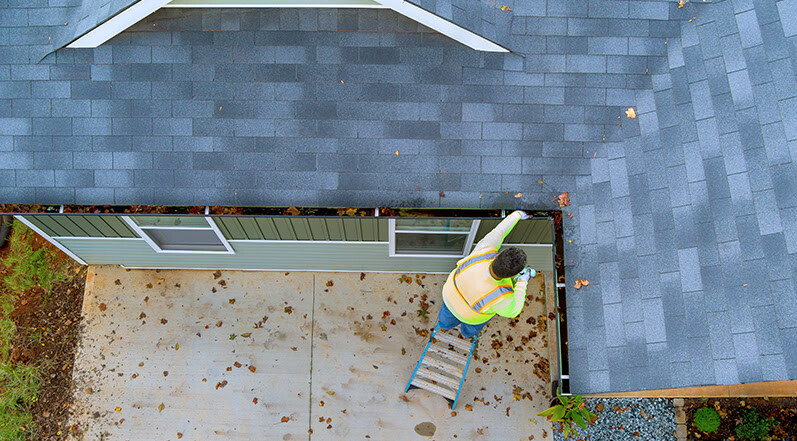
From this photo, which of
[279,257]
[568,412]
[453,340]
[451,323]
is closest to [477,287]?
[451,323]

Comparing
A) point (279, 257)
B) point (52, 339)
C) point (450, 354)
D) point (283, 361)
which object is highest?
point (279, 257)

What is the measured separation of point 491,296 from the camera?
16.4 ft

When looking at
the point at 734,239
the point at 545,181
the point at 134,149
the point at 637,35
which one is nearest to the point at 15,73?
the point at 134,149

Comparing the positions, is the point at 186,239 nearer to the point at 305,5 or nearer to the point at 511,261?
the point at 305,5

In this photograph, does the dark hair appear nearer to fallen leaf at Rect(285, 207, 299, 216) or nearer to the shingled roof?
the shingled roof

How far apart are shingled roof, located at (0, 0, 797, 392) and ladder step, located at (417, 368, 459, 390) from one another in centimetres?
338

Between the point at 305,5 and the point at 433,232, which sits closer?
the point at 305,5

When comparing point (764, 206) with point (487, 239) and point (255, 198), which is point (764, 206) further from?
point (255, 198)

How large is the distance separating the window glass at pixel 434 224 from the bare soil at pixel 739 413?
16.8 feet

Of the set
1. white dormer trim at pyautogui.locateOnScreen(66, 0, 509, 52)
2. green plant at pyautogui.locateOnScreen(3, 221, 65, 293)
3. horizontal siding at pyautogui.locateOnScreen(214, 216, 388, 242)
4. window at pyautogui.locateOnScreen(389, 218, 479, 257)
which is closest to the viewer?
white dormer trim at pyautogui.locateOnScreen(66, 0, 509, 52)

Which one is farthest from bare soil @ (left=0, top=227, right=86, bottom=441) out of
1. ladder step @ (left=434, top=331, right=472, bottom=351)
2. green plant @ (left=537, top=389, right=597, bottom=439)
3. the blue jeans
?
green plant @ (left=537, top=389, right=597, bottom=439)

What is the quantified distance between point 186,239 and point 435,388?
16.2 feet

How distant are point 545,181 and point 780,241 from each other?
8.08 ft

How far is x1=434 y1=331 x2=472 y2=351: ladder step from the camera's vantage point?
7.64m
